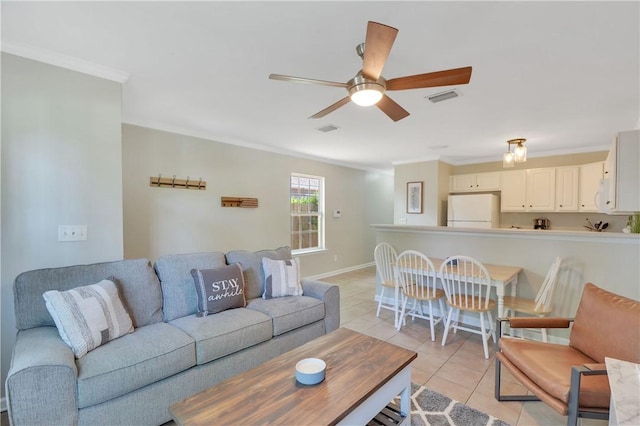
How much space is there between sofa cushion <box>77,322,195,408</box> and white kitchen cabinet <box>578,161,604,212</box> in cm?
593

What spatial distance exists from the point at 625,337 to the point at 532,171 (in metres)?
4.32

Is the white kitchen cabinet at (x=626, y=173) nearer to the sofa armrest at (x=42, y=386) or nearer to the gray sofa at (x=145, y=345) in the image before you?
the gray sofa at (x=145, y=345)

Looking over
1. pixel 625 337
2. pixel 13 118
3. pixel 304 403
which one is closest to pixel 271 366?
pixel 304 403

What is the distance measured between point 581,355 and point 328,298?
6.34 feet

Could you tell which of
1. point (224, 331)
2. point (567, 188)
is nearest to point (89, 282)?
point (224, 331)

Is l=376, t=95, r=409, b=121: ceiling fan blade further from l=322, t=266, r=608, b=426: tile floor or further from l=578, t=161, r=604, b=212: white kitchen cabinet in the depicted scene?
l=578, t=161, r=604, b=212: white kitchen cabinet

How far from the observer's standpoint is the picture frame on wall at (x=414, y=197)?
19.5 feet

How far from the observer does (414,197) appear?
6.03 metres

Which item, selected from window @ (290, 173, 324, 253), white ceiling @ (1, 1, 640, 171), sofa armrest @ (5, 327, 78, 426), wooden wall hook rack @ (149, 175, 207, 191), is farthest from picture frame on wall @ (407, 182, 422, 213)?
sofa armrest @ (5, 327, 78, 426)

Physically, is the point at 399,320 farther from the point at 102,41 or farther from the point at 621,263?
the point at 102,41

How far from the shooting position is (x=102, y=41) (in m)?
1.96

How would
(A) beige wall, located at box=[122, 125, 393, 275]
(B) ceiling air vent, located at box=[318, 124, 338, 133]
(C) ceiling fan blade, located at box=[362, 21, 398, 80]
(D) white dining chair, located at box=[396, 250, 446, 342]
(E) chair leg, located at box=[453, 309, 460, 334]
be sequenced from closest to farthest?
1. (C) ceiling fan blade, located at box=[362, 21, 398, 80]
2. (D) white dining chair, located at box=[396, 250, 446, 342]
3. (E) chair leg, located at box=[453, 309, 460, 334]
4. (A) beige wall, located at box=[122, 125, 393, 275]
5. (B) ceiling air vent, located at box=[318, 124, 338, 133]

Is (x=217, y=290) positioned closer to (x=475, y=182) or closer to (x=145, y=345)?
(x=145, y=345)

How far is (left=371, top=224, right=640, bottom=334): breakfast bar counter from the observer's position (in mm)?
2645
